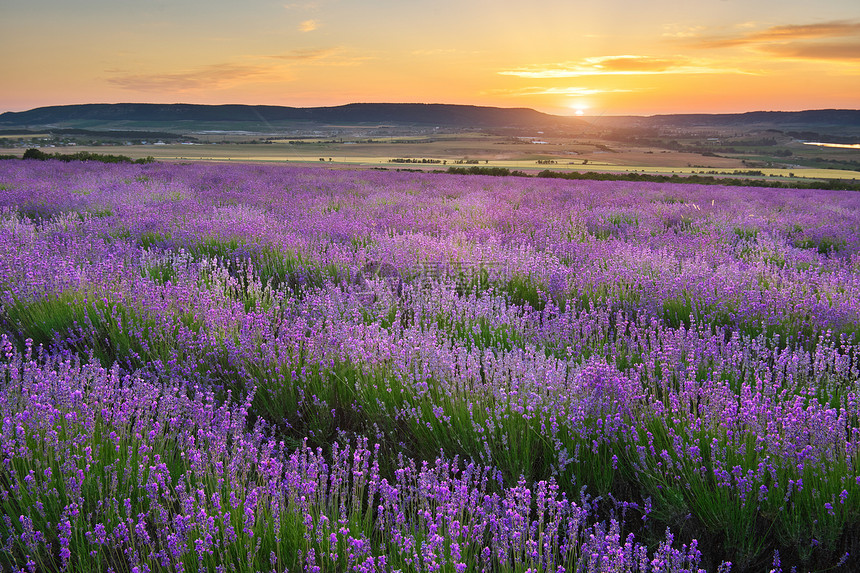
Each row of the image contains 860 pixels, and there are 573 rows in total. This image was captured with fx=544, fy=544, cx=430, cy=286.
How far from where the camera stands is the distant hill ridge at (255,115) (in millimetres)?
174125

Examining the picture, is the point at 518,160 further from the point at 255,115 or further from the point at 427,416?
the point at 255,115

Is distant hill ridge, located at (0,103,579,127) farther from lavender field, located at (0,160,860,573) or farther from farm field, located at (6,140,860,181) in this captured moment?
lavender field, located at (0,160,860,573)

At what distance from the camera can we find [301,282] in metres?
5.45

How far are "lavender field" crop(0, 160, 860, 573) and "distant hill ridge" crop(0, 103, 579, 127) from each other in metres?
173

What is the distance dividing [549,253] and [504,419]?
394cm

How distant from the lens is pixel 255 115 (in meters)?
184

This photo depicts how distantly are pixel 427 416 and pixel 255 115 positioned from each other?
655ft

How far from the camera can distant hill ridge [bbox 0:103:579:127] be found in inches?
6855

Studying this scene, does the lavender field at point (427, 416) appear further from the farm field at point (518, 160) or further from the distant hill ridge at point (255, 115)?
the distant hill ridge at point (255, 115)

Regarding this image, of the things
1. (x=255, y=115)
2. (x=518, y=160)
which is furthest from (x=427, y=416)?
(x=255, y=115)

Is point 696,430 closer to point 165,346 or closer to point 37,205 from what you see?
point 165,346

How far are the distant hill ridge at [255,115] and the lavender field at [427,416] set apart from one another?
173369 millimetres

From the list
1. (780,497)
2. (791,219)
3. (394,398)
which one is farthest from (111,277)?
(791,219)

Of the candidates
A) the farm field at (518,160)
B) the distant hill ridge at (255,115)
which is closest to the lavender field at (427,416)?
the farm field at (518,160)
